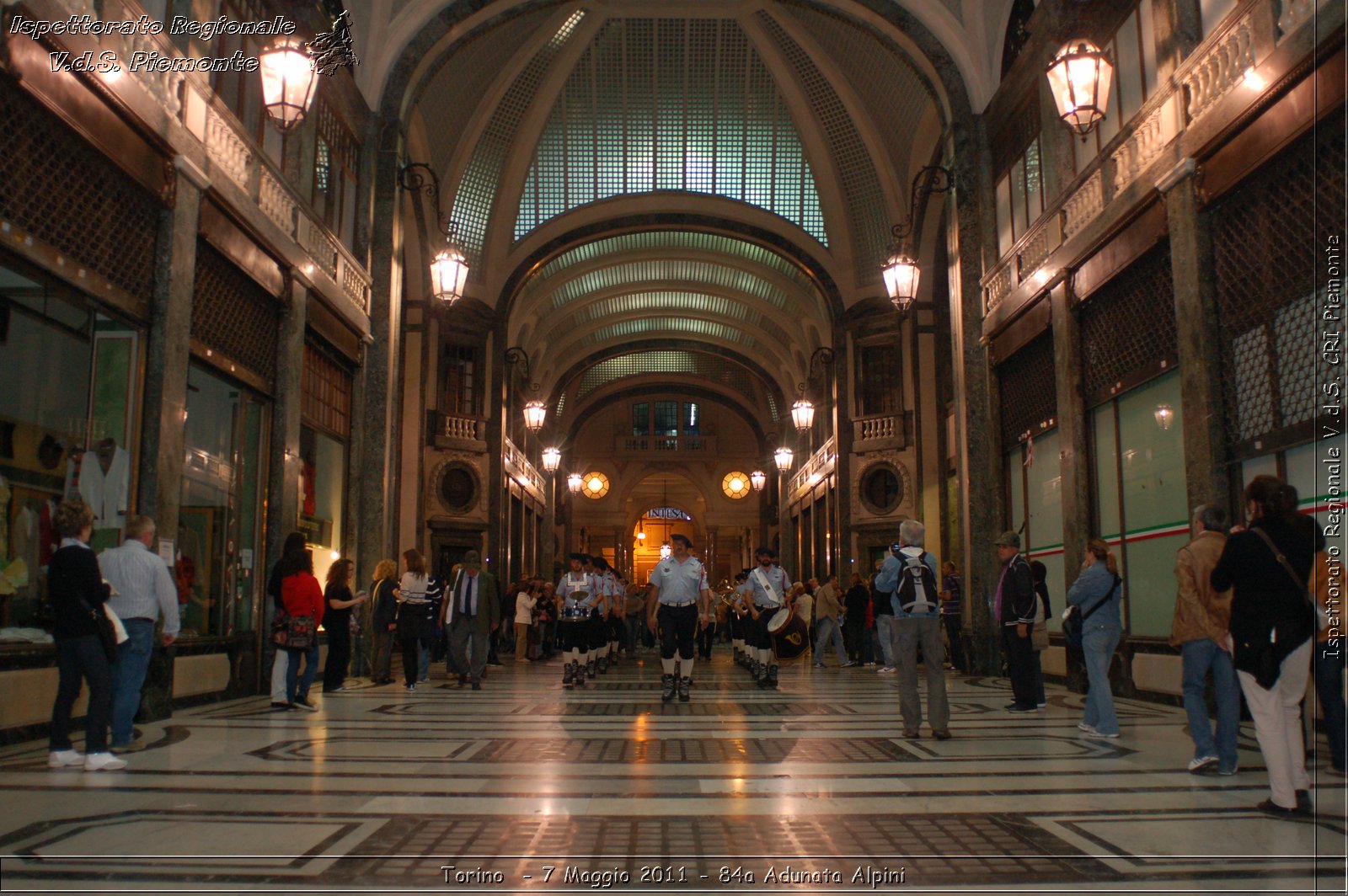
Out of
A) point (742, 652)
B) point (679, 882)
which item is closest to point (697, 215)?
point (742, 652)

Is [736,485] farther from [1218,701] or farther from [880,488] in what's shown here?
[1218,701]

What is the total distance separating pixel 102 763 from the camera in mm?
5219

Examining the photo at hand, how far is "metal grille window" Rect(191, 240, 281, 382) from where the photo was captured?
885 centimetres

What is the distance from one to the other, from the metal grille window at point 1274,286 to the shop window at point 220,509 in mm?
7948

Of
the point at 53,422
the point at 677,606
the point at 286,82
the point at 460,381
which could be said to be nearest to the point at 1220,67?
the point at 677,606

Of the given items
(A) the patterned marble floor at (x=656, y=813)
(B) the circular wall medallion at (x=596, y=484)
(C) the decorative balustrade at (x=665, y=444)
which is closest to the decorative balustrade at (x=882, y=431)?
(A) the patterned marble floor at (x=656, y=813)

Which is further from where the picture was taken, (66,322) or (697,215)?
(697,215)

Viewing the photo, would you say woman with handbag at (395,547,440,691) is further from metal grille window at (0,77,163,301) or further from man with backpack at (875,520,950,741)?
man with backpack at (875,520,950,741)

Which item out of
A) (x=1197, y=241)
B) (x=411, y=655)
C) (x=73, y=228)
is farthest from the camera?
(x=411, y=655)

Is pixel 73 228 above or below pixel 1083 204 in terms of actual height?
below

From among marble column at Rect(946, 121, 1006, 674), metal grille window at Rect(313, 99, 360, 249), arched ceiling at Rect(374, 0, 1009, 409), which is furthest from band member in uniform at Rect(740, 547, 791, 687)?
arched ceiling at Rect(374, 0, 1009, 409)

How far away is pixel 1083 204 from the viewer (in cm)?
1059

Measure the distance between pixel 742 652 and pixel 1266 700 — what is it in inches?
507

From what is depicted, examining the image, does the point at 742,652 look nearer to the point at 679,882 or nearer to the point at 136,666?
the point at 136,666
